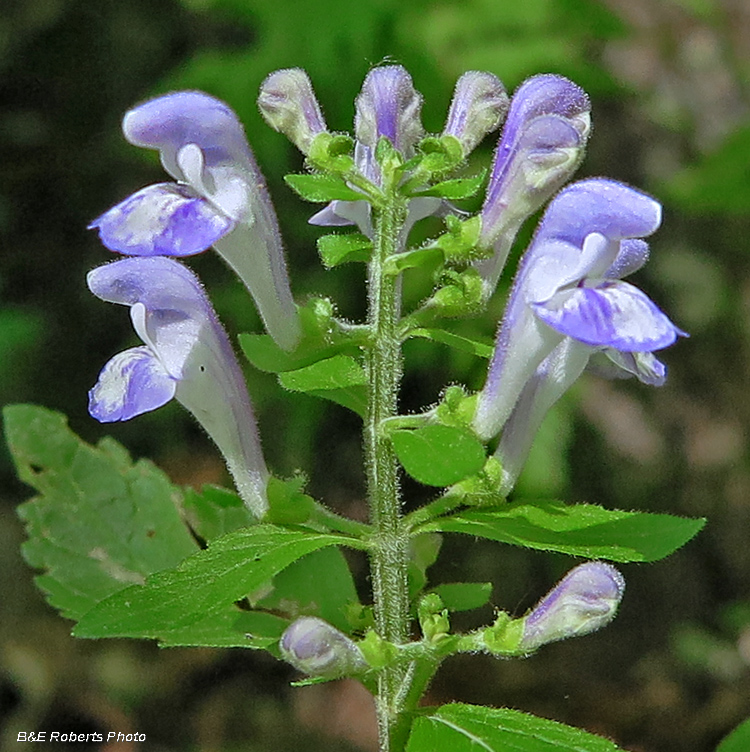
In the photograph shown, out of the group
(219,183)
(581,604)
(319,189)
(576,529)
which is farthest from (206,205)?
(581,604)

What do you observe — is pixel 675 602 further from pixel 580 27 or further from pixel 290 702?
pixel 580 27

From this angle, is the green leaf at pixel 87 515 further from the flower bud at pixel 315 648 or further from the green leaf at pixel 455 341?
the green leaf at pixel 455 341

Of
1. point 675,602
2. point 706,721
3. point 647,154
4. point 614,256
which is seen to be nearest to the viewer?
point 614,256

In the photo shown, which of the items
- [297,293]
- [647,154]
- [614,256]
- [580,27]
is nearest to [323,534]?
[614,256]

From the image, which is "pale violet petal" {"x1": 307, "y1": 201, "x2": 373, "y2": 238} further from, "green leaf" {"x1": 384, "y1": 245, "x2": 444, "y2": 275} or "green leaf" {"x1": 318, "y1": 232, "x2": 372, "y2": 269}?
"green leaf" {"x1": 384, "y1": 245, "x2": 444, "y2": 275}

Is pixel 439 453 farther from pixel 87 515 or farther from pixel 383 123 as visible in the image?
pixel 87 515

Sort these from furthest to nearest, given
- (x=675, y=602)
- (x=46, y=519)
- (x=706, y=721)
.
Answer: (x=675, y=602)
(x=706, y=721)
(x=46, y=519)
